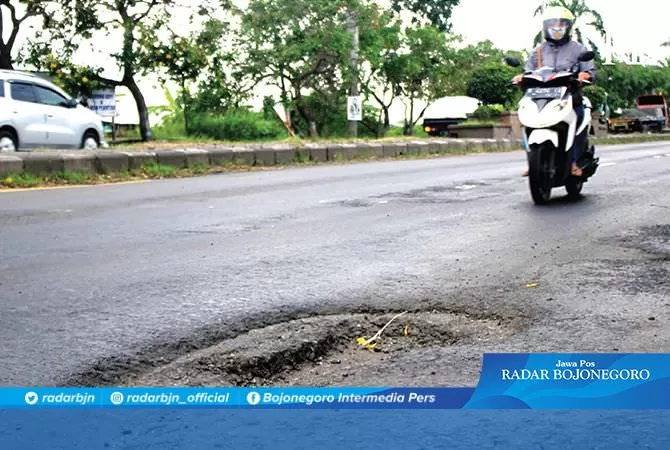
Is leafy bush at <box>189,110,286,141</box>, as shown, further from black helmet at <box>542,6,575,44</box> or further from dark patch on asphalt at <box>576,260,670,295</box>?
dark patch on asphalt at <box>576,260,670,295</box>

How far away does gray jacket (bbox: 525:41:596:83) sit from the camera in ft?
25.0

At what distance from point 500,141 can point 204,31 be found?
24.9 feet

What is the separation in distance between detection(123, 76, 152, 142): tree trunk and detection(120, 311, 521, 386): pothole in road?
1774 centimetres

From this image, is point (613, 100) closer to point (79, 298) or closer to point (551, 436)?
point (79, 298)

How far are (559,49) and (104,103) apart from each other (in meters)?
13.7

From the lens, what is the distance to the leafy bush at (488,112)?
2820cm

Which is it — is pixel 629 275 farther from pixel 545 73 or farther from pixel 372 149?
pixel 372 149

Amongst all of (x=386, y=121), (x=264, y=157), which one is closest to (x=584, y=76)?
(x=264, y=157)

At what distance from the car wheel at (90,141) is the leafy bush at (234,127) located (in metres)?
7.88

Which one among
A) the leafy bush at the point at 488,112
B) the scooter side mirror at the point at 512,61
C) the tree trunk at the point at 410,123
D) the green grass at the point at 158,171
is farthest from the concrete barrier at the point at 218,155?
the tree trunk at the point at 410,123

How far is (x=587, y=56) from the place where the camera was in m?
7.44

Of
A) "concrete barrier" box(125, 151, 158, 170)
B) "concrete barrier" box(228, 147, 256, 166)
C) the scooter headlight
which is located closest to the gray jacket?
the scooter headlight

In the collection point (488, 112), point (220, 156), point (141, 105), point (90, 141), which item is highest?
point (141, 105)

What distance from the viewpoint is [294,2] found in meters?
23.3
